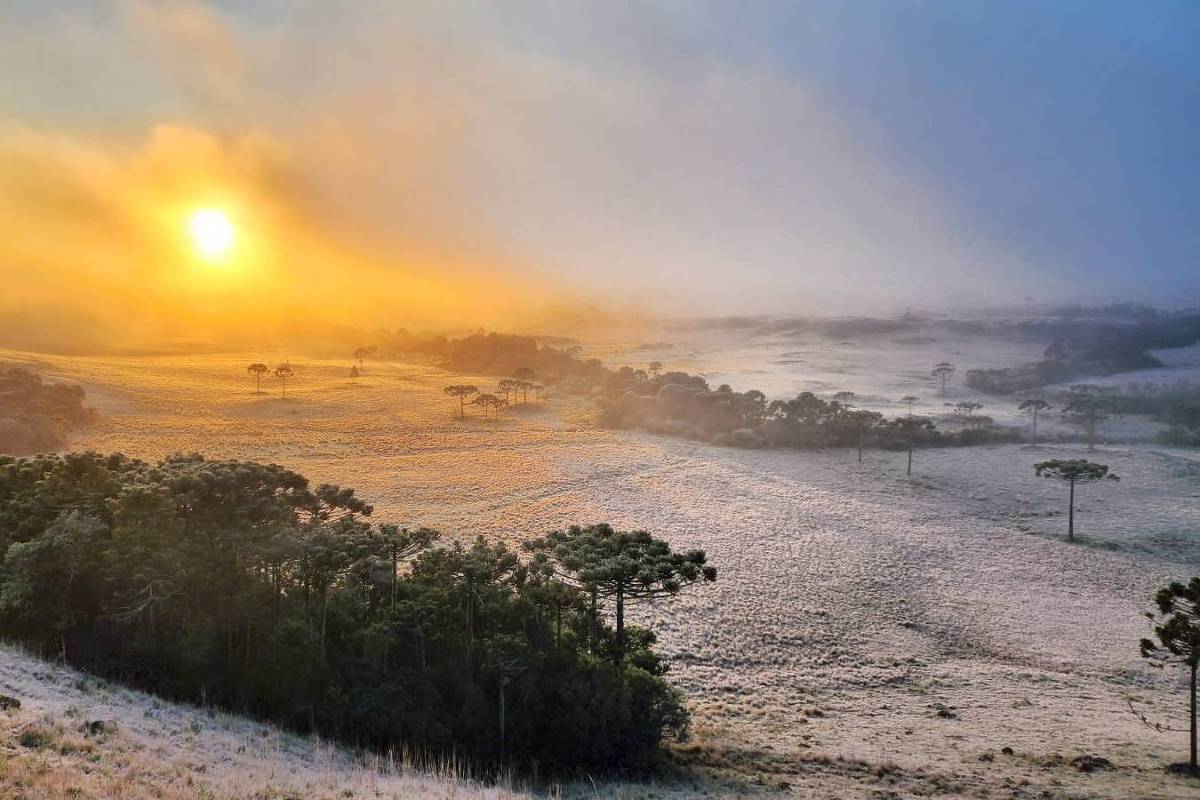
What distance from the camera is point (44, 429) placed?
2144 inches

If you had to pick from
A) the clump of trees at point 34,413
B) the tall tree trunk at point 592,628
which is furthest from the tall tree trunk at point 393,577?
the clump of trees at point 34,413

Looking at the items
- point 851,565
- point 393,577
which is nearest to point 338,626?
point 393,577

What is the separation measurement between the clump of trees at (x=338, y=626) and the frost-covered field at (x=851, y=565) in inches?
149

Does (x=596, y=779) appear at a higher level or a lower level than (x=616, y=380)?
lower

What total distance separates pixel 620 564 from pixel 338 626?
840 cm

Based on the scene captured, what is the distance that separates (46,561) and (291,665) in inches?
289

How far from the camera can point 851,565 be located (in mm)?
35625

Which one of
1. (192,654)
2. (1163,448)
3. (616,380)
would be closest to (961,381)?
(1163,448)

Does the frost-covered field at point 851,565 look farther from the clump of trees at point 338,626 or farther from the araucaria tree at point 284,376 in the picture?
the araucaria tree at point 284,376

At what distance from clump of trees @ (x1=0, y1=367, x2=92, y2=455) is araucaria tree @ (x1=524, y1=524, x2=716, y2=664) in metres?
52.7

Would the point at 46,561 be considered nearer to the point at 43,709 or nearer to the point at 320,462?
the point at 43,709

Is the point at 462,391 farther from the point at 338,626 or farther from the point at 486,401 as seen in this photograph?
the point at 338,626

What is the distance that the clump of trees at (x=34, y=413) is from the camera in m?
51.7

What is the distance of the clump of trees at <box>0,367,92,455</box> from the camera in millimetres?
51688
